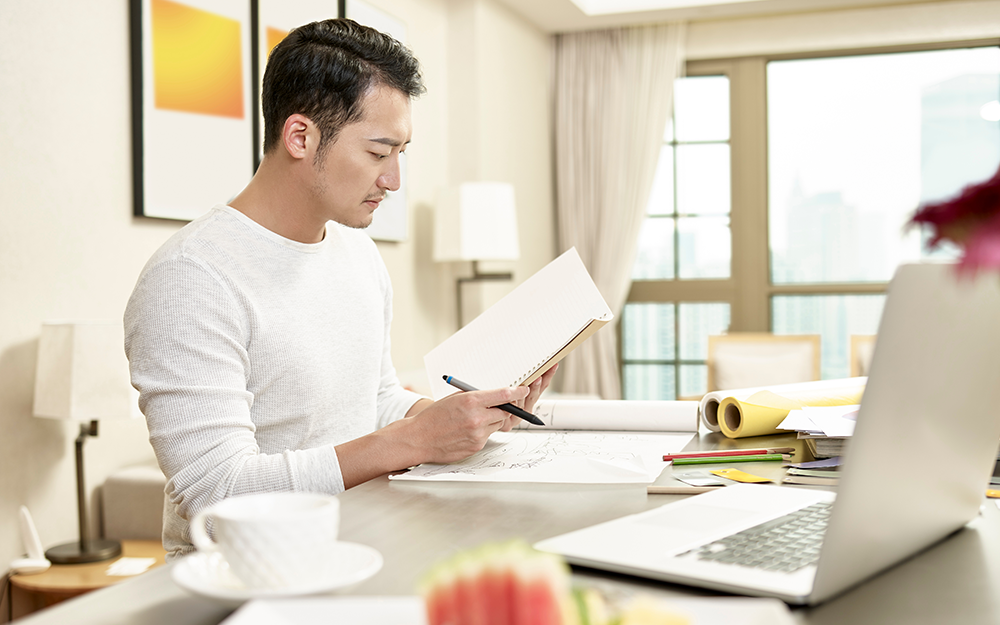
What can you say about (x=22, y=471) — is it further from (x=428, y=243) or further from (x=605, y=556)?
(x=428, y=243)

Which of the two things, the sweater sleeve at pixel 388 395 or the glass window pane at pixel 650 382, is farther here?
the glass window pane at pixel 650 382

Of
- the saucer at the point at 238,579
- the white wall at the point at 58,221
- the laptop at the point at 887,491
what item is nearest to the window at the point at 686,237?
the white wall at the point at 58,221

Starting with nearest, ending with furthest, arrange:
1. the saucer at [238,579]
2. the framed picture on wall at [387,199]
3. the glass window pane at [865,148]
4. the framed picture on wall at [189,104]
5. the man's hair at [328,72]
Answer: the saucer at [238,579] < the man's hair at [328,72] < the framed picture on wall at [189,104] < the framed picture on wall at [387,199] < the glass window pane at [865,148]

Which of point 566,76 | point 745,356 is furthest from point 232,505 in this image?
point 566,76

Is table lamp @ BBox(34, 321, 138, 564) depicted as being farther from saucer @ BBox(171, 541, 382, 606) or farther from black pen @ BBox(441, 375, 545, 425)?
saucer @ BBox(171, 541, 382, 606)

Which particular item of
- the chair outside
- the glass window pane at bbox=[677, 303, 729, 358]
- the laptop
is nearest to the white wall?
the laptop

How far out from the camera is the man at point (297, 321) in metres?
1.08

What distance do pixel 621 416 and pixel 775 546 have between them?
0.70 meters

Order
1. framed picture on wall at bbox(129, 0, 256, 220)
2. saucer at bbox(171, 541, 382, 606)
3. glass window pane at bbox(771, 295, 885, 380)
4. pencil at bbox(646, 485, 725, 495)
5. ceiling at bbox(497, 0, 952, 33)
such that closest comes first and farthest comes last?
saucer at bbox(171, 541, 382, 606), pencil at bbox(646, 485, 725, 495), framed picture on wall at bbox(129, 0, 256, 220), ceiling at bbox(497, 0, 952, 33), glass window pane at bbox(771, 295, 885, 380)

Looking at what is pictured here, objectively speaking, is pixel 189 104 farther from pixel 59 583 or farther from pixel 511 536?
pixel 511 536

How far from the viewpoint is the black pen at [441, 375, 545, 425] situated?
3.69 feet

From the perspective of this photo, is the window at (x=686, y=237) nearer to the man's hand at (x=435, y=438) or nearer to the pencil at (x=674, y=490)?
the man's hand at (x=435, y=438)

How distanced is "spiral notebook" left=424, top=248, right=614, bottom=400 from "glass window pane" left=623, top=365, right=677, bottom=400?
415cm

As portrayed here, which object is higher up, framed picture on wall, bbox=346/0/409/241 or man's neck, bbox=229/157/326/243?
framed picture on wall, bbox=346/0/409/241
